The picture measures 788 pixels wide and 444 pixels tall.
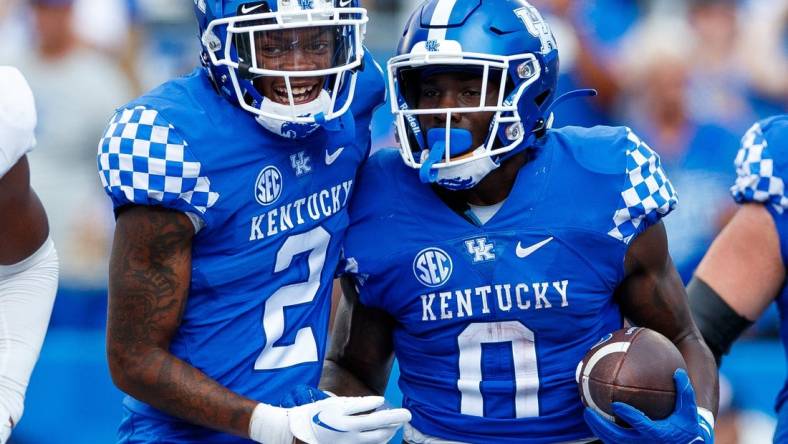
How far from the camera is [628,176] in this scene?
9.87 ft

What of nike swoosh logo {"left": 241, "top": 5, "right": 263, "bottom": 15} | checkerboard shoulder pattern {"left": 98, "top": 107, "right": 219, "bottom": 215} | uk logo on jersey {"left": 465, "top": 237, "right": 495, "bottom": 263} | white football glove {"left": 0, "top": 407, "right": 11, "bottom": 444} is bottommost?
white football glove {"left": 0, "top": 407, "right": 11, "bottom": 444}

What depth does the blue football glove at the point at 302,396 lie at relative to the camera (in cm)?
285

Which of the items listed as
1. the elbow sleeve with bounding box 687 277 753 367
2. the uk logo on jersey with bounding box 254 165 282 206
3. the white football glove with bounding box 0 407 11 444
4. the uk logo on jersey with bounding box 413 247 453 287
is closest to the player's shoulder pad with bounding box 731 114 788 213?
the elbow sleeve with bounding box 687 277 753 367

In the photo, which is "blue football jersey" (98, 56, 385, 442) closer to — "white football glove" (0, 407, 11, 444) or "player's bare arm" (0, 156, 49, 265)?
"player's bare arm" (0, 156, 49, 265)

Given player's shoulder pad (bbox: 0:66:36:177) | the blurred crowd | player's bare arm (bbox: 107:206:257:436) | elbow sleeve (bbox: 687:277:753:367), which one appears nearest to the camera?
player's shoulder pad (bbox: 0:66:36:177)

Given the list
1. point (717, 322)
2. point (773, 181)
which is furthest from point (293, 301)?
point (773, 181)

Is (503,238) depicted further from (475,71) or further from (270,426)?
(270,426)

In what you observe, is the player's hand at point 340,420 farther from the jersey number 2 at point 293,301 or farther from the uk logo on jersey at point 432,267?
the uk logo on jersey at point 432,267

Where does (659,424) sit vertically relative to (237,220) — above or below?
below

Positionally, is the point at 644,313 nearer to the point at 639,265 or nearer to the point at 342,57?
the point at 639,265

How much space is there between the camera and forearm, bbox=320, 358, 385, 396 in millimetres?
3203

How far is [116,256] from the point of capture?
282cm

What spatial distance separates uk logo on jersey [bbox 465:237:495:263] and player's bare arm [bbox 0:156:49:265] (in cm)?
95

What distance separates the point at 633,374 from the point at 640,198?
0.43m
